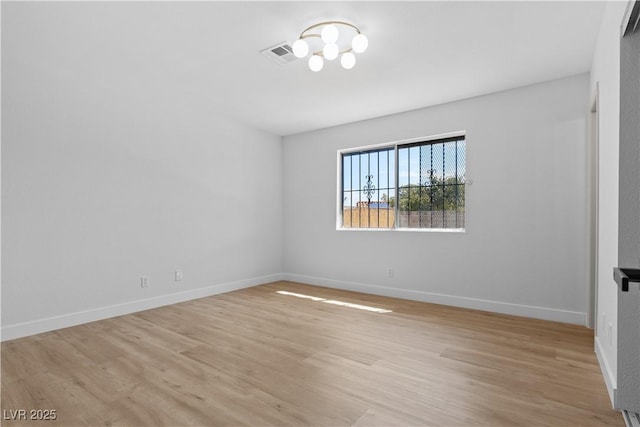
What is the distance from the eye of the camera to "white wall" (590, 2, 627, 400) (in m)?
2.01

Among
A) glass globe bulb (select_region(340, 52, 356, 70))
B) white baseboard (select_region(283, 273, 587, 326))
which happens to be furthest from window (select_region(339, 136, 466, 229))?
glass globe bulb (select_region(340, 52, 356, 70))

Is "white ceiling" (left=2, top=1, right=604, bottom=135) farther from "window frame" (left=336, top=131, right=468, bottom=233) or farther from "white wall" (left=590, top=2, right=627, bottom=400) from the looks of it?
"window frame" (left=336, top=131, right=468, bottom=233)

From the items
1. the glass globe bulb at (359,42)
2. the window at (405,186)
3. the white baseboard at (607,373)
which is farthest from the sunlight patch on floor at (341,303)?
the glass globe bulb at (359,42)

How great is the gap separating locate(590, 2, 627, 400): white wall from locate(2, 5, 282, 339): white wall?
372cm

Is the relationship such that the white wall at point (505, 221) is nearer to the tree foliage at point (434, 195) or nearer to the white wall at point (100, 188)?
the tree foliage at point (434, 195)

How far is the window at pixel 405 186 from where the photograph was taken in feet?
14.4

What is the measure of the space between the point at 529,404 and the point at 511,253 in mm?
2173

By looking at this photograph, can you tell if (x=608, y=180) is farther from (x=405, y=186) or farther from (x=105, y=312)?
(x=105, y=312)

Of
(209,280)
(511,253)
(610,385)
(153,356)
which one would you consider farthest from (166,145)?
(610,385)

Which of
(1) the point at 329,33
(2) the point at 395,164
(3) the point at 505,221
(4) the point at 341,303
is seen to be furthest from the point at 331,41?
(4) the point at 341,303

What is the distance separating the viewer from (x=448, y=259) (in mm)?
4246

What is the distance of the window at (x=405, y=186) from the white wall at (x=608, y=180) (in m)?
1.80

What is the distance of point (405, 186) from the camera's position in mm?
4816

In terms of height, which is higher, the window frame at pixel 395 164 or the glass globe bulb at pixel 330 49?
the glass globe bulb at pixel 330 49
